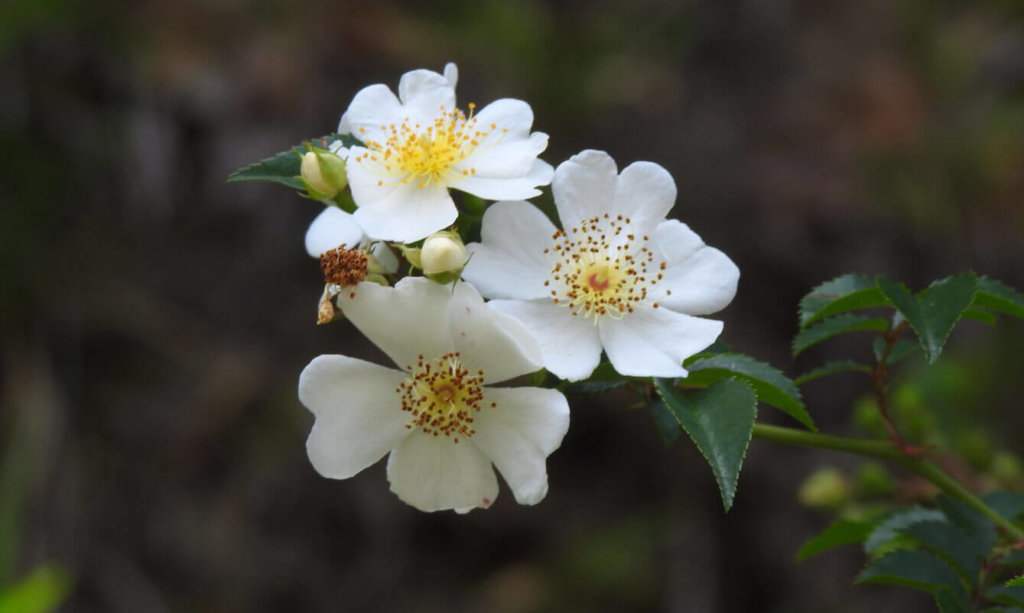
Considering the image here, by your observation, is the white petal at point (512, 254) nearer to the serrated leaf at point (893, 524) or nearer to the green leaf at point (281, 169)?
the green leaf at point (281, 169)

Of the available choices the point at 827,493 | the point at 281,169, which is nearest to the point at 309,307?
the point at 827,493

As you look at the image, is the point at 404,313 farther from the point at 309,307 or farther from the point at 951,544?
the point at 309,307

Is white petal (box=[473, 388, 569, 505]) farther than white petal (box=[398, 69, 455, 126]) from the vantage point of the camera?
No

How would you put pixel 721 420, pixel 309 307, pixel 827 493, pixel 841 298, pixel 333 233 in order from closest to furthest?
pixel 721 420 → pixel 841 298 → pixel 333 233 → pixel 827 493 → pixel 309 307

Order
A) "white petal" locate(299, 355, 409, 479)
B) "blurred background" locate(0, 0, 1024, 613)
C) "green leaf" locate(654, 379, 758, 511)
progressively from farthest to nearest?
"blurred background" locate(0, 0, 1024, 613) < "white petal" locate(299, 355, 409, 479) < "green leaf" locate(654, 379, 758, 511)

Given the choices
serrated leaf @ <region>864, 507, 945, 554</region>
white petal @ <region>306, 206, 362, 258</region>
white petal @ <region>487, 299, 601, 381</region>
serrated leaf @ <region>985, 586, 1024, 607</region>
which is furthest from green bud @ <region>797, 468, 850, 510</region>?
white petal @ <region>306, 206, 362, 258</region>

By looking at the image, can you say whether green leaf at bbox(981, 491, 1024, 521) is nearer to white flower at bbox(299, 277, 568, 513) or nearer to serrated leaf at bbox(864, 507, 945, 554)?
serrated leaf at bbox(864, 507, 945, 554)

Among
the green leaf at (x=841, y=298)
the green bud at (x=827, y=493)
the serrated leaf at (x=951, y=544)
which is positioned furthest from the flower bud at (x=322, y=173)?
the green bud at (x=827, y=493)
